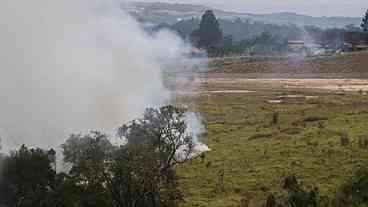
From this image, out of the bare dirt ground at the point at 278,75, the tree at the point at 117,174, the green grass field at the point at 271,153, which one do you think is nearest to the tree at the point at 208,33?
the bare dirt ground at the point at 278,75

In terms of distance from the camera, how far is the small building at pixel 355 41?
102812mm

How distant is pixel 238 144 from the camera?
1427 inches

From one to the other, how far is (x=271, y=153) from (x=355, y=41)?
77798 millimetres

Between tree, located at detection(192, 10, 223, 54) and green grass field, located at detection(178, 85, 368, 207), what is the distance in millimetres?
67840

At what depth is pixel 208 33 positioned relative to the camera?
398 ft

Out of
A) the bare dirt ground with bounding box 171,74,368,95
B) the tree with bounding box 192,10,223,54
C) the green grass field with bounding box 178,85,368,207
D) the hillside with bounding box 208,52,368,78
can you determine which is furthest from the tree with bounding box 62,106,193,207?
the tree with bounding box 192,10,223,54

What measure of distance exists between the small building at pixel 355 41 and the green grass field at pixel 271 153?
51.6 m

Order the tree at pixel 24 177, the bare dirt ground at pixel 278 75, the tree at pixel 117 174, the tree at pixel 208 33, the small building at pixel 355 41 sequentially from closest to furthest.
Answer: the tree at pixel 117 174 → the tree at pixel 24 177 → the bare dirt ground at pixel 278 75 → the small building at pixel 355 41 → the tree at pixel 208 33

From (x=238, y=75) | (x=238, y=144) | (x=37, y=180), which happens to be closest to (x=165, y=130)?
(x=37, y=180)

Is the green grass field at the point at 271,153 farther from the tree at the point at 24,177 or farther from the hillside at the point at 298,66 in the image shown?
the hillside at the point at 298,66

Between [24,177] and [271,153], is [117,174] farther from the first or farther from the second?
[271,153]

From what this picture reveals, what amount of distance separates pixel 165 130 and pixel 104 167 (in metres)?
4.23

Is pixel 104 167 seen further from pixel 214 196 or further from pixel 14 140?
pixel 14 140

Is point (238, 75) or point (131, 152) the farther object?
point (238, 75)
